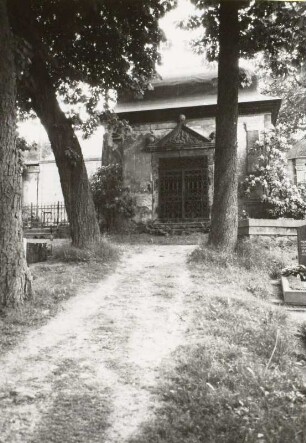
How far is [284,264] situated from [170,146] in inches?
306

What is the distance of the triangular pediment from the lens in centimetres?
1470

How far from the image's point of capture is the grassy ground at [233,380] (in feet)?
9.36

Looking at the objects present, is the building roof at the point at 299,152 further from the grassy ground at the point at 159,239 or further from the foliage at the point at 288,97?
the grassy ground at the point at 159,239

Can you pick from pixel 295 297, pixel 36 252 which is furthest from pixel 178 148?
pixel 295 297

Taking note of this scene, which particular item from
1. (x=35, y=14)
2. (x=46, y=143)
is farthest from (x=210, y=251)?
(x=46, y=143)

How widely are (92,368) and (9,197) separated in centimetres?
307

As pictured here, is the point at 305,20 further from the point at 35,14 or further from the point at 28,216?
the point at 28,216

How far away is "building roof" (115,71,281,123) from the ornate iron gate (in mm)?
1935

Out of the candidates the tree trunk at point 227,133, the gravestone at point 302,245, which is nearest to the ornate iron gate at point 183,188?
the tree trunk at point 227,133

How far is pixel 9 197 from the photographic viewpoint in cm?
579

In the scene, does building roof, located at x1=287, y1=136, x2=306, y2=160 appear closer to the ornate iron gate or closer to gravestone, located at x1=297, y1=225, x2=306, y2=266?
the ornate iron gate

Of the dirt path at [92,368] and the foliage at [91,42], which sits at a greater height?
the foliage at [91,42]

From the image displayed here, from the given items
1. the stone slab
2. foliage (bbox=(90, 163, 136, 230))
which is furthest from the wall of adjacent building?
the stone slab

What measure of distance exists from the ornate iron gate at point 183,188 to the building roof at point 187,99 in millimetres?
1935
